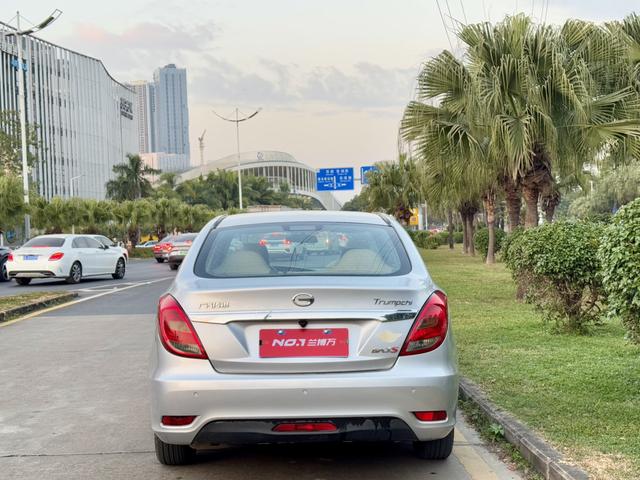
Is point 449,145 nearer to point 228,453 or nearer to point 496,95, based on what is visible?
point 496,95

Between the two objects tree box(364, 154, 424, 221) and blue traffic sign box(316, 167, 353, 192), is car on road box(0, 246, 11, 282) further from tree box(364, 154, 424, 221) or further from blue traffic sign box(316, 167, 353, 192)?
blue traffic sign box(316, 167, 353, 192)

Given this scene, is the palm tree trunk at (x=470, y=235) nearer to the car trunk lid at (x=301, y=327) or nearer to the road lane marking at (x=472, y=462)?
the road lane marking at (x=472, y=462)

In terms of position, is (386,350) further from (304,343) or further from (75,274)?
(75,274)

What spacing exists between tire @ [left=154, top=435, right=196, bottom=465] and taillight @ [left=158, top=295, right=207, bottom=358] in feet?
2.62

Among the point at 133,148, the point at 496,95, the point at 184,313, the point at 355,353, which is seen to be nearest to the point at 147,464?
the point at 184,313

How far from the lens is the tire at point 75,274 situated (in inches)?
819

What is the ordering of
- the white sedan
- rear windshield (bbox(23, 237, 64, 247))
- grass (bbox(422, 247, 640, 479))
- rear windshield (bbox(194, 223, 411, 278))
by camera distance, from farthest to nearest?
rear windshield (bbox(23, 237, 64, 247)) < the white sedan < grass (bbox(422, 247, 640, 479)) < rear windshield (bbox(194, 223, 411, 278))

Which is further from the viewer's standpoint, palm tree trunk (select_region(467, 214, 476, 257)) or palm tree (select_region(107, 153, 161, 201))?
palm tree (select_region(107, 153, 161, 201))

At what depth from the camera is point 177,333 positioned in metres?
4.03

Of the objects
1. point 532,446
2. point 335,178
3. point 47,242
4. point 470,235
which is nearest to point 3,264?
point 47,242

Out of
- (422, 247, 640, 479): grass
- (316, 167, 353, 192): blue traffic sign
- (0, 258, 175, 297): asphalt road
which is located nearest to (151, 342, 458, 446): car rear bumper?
(422, 247, 640, 479): grass

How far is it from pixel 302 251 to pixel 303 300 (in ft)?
2.63

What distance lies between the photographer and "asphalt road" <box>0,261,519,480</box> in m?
4.56

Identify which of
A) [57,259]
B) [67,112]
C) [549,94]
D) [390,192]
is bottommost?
[57,259]
